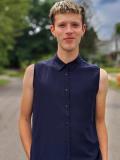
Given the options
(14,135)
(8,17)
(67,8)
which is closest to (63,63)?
(67,8)

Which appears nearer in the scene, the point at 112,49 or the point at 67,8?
the point at 67,8

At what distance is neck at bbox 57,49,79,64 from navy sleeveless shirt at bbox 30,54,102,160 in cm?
2

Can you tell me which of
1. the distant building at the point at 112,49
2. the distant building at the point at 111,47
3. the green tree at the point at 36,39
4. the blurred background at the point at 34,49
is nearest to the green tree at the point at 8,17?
the blurred background at the point at 34,49

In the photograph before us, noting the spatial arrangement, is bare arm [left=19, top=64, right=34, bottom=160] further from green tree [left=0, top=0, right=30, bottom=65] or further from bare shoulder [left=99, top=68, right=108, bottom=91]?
green tree [left=0, top=0, right=30, bottom=65]

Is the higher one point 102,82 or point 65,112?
point 102,82

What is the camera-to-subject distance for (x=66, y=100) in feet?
10.1

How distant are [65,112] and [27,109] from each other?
278mm

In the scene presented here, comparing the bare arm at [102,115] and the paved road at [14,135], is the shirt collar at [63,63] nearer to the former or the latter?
the bare arm at [102,115]

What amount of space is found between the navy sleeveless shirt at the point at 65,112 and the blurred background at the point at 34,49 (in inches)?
20.4

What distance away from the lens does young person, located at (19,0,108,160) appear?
310cm

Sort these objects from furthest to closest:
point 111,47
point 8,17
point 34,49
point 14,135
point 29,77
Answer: point 111,47, point 34,49, point 8,17, point 14,135, point 29,77

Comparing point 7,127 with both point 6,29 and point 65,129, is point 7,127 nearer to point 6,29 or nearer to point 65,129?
point 65,129

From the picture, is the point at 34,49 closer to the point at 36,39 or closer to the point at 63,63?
the point at 36,39

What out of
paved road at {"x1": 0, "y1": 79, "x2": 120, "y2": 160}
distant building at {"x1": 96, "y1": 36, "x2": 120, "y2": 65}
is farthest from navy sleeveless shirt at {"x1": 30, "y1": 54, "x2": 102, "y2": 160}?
distant building at {"x1": 96, "y1": 36, "x2": 120, "y2": 65}
